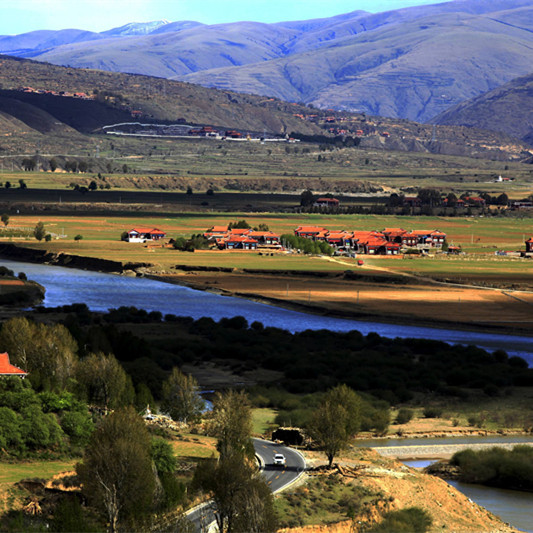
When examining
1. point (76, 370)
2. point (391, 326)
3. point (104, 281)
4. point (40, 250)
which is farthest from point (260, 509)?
point (40, 250)

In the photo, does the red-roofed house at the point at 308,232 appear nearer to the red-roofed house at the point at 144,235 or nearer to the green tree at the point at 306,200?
the red-roofed house at the point at 144,235

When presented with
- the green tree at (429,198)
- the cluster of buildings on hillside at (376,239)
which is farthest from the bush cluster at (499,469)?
the green tree at (429,198)

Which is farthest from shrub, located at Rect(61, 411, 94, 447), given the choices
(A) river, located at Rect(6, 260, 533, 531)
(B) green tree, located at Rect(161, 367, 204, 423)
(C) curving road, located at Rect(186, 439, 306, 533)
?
(A) river, located at Rect(6, 260, 533, 531)

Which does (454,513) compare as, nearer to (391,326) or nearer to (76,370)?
(76,370)

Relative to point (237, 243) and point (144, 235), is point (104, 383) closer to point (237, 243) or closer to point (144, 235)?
point (237, 243)

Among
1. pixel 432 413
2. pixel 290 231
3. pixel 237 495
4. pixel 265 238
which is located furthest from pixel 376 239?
pixel 237 495

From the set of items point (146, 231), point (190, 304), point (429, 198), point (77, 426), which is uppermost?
point (77, 426)
